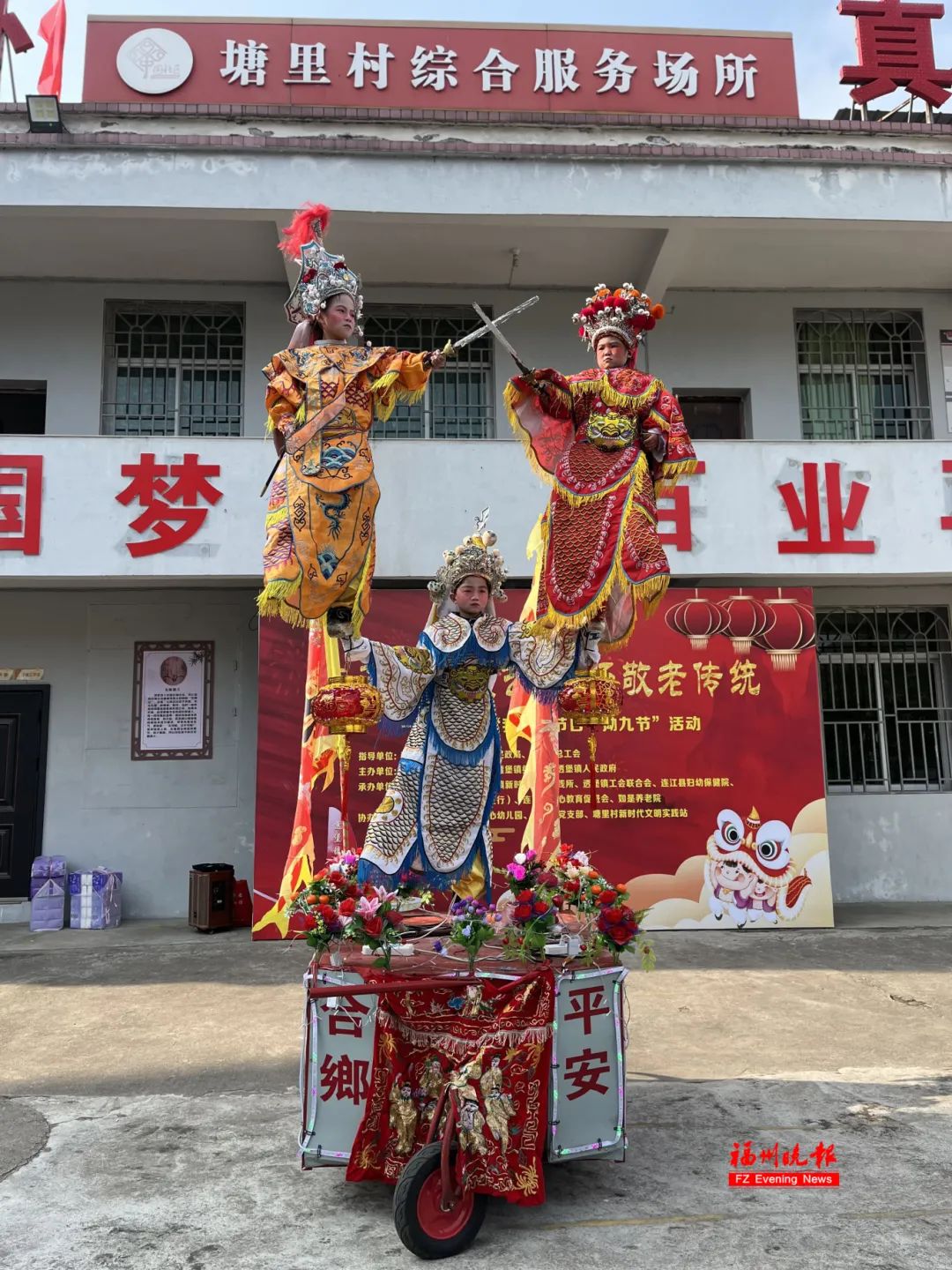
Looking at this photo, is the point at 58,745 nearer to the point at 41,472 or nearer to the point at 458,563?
the point at 41,472

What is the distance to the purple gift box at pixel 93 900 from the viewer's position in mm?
7488

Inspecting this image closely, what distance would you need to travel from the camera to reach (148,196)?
280 inches

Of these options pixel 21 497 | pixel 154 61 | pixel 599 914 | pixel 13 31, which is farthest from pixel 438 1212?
pixel 13 31

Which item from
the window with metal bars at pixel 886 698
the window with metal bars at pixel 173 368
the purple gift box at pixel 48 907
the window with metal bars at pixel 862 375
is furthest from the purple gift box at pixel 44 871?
the window with metal bars at pixel 862 375

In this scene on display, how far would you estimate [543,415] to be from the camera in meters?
3.87

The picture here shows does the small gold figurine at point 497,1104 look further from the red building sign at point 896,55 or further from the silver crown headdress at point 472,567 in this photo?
the red building sign at point 896,55

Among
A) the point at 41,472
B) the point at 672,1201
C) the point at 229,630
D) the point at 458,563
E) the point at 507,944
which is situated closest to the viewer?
the point at 672,1201

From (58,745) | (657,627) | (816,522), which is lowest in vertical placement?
(58,745)

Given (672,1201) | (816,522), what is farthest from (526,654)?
(816,522)

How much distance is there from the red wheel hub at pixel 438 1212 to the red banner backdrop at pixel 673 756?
4.30 metres

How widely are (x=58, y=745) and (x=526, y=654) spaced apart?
5.62 meters

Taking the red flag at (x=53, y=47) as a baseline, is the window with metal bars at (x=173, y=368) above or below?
below

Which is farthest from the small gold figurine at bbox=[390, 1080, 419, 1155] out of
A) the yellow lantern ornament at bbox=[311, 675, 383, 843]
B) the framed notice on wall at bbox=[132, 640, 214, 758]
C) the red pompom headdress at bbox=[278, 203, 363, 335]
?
the framed notice on wall at bbox=[132, 640, 214, 758]

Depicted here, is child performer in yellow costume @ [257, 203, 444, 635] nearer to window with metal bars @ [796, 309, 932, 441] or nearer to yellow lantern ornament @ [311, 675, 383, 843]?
yellow lantern ornament @ [311, 675, 383, 843]
